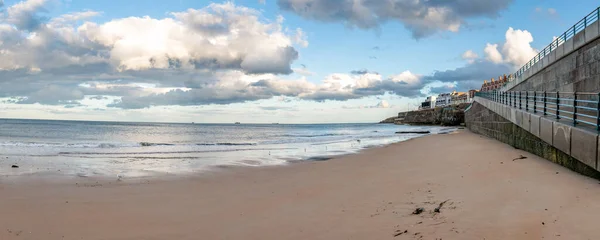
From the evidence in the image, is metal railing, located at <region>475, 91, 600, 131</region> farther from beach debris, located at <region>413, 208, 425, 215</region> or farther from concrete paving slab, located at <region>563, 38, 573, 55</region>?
beach debris, located at <region>413, 208, 425, 215</region>

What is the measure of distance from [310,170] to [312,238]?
9.03 metres

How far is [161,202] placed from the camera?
30.2 ft

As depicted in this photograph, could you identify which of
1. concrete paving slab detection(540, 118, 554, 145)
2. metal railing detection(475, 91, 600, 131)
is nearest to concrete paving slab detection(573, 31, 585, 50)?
metal railing detection(475, 91, 600, 131)

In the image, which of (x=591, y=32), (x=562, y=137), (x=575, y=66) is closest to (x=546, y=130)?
(x=562, y=137)

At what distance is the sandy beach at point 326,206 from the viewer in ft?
19.0

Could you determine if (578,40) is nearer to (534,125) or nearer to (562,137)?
(534,125)

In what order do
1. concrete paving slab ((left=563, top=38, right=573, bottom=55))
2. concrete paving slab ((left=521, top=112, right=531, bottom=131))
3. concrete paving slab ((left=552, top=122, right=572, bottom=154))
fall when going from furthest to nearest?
concrete paving slab ((left=563, top=38, right=573, bottom=55))
concrete paving slab ((left=521, top=112, right=531, bottom=131))
concrete paving slab ((left=552, top=122, right=572, bottom=154))

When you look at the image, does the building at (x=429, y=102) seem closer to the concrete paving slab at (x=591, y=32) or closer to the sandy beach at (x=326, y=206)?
the concrete paving slab at (x=591, y=32)

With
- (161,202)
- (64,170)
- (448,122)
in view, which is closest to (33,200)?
(161,202)

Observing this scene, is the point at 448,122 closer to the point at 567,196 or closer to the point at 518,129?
the point at 518,129

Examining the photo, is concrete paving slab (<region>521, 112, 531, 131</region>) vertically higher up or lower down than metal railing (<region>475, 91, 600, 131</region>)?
lower down

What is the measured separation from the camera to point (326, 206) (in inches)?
324

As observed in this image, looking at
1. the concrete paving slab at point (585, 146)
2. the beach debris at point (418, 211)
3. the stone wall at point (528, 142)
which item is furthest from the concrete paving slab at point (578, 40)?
the beach debris at point (418, 211)

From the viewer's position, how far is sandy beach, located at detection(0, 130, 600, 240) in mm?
5785
